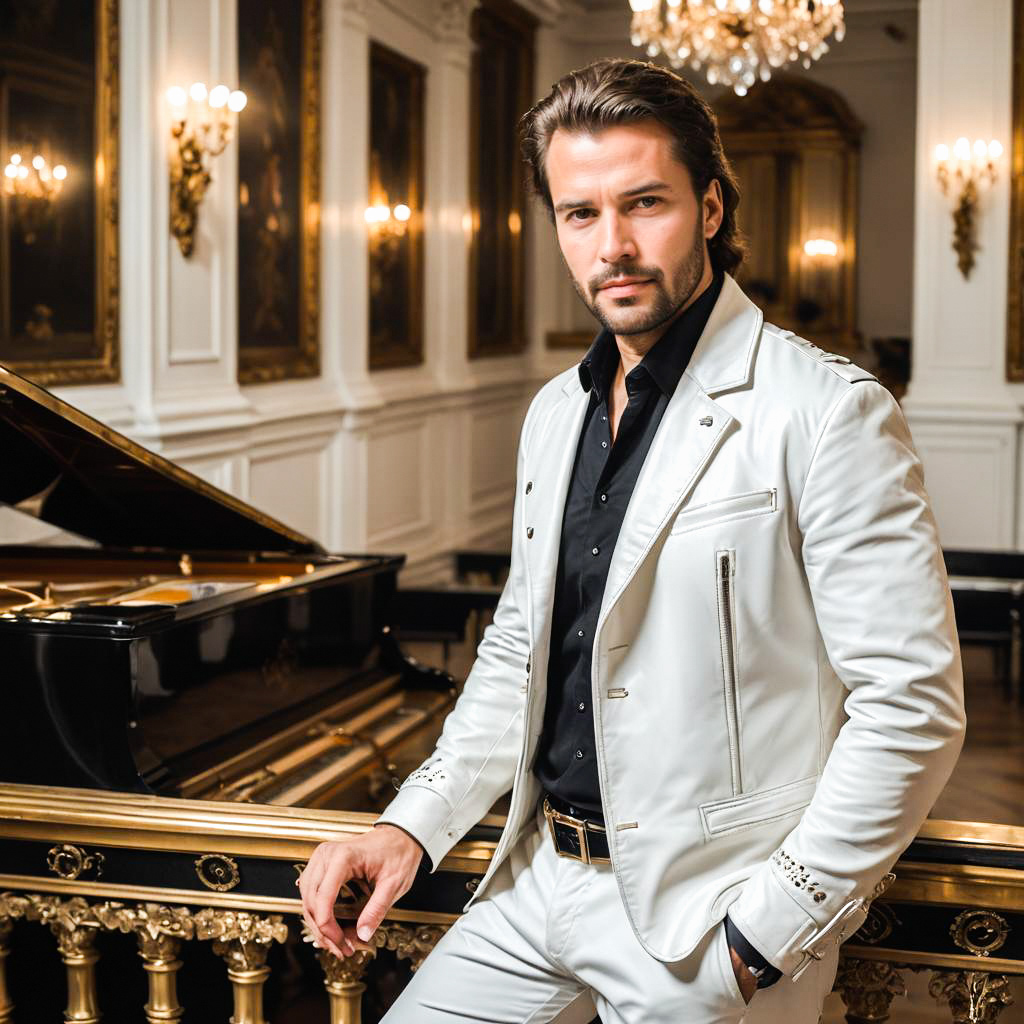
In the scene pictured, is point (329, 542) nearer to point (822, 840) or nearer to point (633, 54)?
point (633, 54)

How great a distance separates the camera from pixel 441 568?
1075 cm

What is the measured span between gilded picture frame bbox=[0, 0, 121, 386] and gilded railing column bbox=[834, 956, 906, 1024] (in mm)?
4362

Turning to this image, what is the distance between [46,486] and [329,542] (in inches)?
214

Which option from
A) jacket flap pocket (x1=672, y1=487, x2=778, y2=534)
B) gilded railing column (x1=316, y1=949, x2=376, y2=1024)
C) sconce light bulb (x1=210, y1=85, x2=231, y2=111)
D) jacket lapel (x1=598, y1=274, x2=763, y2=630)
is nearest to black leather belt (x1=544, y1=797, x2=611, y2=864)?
jacket lapel (x1=598, y1=274, x2=763, y2=630)

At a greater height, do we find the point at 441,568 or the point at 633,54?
the point at 633,54

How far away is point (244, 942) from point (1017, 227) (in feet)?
26.7

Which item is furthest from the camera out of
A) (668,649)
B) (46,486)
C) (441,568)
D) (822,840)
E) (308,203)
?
(441,568)

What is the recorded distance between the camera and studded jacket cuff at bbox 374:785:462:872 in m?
2.01

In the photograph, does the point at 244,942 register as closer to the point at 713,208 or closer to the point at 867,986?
the point at 867,986

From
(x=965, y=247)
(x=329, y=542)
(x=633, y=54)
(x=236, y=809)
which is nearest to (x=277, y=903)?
(x=236, y=809)

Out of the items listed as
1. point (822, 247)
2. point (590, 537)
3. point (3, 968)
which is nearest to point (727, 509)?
point (590, 537)

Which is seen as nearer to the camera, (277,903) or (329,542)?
(277,903)

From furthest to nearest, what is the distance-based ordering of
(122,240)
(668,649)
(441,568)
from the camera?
(441,568) < (122,240) < (668,649)

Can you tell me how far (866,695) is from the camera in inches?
63.6
